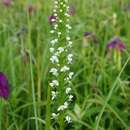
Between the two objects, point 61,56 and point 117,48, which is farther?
point 117,48

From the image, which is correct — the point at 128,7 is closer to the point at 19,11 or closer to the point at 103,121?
the point at 19,11

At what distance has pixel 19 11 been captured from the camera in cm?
456

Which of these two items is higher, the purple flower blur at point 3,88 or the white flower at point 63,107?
the white flower at point 63,107

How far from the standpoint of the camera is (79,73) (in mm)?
2850

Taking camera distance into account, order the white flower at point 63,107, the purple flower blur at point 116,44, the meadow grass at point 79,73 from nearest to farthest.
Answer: the white flower at point 63,107
the meadow grass at point 79,73
the purple flower blur at point 116,44

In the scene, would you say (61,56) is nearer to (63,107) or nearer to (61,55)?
(61,55)

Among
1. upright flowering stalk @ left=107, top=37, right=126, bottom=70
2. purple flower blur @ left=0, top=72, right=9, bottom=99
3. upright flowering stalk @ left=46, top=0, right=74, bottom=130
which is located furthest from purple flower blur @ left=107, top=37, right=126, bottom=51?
upright flowering stalk @ left=46, top=0, right=74, bottom=130

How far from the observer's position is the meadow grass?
2266 millimetres

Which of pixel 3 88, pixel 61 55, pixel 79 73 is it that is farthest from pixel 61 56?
pixel 79 73

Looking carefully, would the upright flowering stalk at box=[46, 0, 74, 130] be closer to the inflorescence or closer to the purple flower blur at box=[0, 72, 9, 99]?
the inflorescence

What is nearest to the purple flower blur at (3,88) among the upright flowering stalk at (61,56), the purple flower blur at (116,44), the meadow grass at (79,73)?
the meadow grass at (79,73)

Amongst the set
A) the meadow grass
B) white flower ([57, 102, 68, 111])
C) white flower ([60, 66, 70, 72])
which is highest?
white flower ([60, 66, 70, 72])

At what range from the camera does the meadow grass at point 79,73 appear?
89.2 inches

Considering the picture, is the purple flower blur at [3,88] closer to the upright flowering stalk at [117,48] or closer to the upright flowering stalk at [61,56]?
the upright flowering stalk at [61,56]
